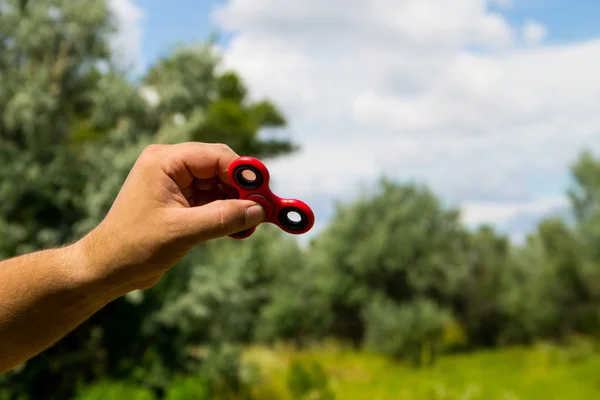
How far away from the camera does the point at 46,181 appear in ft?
30.4

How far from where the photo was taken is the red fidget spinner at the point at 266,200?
5.74 ft

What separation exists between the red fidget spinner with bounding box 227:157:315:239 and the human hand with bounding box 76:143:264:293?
0.05 metres

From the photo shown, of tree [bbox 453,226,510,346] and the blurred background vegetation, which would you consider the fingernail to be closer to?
the blurred background vegetation

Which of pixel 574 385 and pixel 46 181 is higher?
pixel 46 181

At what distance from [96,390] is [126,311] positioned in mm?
1624

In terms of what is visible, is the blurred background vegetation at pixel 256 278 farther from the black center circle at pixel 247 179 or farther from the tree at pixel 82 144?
the black center circle at pixel 247 179

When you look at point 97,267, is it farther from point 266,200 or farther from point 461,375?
point 461,375

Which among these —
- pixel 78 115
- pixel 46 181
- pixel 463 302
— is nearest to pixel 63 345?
pixel 46 181

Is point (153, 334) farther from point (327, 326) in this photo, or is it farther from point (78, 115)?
point (327, 326)

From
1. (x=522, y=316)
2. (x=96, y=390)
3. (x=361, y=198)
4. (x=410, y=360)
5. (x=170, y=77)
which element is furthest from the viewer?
(x=522, y=316)

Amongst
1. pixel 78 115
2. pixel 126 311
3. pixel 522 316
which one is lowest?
pixel 522 316

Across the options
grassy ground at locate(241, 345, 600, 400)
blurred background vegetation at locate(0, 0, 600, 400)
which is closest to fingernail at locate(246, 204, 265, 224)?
blurred background vegetation at locate(0, 0, 600, 400)

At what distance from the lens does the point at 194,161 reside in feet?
5.47

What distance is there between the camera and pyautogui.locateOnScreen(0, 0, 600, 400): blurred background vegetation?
9.31m
